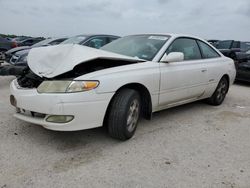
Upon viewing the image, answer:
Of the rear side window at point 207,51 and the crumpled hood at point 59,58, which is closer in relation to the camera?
the crumpled hood at point 59,58

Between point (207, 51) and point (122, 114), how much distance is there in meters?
2.70

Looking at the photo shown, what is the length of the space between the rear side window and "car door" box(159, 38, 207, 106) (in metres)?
0.16

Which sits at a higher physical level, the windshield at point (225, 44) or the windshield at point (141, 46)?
the windshield at point (141, 46)

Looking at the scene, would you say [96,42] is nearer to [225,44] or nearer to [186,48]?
[186,48]

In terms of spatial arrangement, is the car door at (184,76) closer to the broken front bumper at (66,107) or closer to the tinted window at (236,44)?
the broken front bumper at (66,107)

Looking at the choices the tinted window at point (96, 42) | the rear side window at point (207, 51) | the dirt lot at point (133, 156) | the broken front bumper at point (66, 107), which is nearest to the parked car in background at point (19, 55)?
the tinted window at point (96, 42)

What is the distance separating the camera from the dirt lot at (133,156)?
246cm

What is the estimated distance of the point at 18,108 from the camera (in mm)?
3191

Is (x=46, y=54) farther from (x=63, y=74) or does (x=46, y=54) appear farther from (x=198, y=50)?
(x=198, y=50)

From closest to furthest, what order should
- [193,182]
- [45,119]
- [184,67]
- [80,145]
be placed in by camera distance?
[193,182]
[45,119]
[80,145]
[184,67]

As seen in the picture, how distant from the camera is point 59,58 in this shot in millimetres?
3209

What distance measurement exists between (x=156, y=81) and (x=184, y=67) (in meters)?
0.77

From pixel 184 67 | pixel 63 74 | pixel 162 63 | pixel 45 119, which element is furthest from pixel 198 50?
pixel 45 119

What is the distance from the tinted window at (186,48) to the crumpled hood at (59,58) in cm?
87
